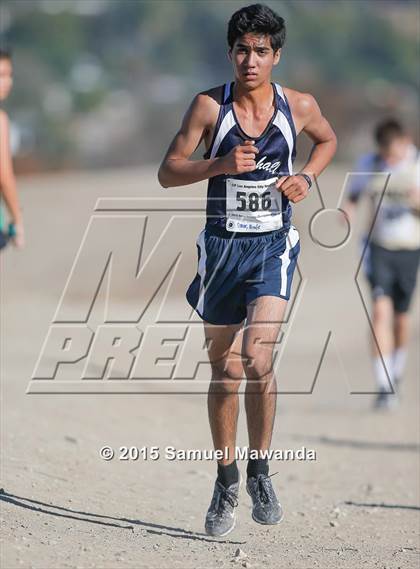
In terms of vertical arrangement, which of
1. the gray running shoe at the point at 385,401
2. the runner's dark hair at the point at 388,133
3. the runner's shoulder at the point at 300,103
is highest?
the runner's dark hair at the point at 388,133

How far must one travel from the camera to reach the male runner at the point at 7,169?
8383mm

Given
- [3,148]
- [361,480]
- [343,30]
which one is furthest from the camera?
[343,30]

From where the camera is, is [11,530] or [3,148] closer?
[11,530]

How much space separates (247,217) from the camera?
22.0 ft

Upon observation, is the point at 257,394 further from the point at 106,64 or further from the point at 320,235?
the point at 106,64

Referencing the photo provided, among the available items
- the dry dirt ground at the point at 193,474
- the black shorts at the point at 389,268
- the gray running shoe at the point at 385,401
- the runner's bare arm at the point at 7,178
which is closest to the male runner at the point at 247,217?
the dry dirt ground at the point at 193,474

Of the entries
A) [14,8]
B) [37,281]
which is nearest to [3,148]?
[37,281]

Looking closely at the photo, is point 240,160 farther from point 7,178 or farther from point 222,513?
point 7,178

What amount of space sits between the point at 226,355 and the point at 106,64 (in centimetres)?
12348

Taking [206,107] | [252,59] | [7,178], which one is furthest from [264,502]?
[7,178]

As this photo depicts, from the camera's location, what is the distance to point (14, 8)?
134 meters

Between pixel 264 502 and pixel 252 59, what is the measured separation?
2324mm

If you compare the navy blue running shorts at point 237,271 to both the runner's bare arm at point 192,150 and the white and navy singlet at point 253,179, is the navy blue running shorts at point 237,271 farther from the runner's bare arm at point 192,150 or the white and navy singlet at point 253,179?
the runner's bare arm at point 192,150

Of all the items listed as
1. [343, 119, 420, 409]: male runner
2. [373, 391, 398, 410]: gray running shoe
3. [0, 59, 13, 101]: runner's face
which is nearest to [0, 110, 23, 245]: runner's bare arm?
[0, 59, 13, 101]: runner's face
